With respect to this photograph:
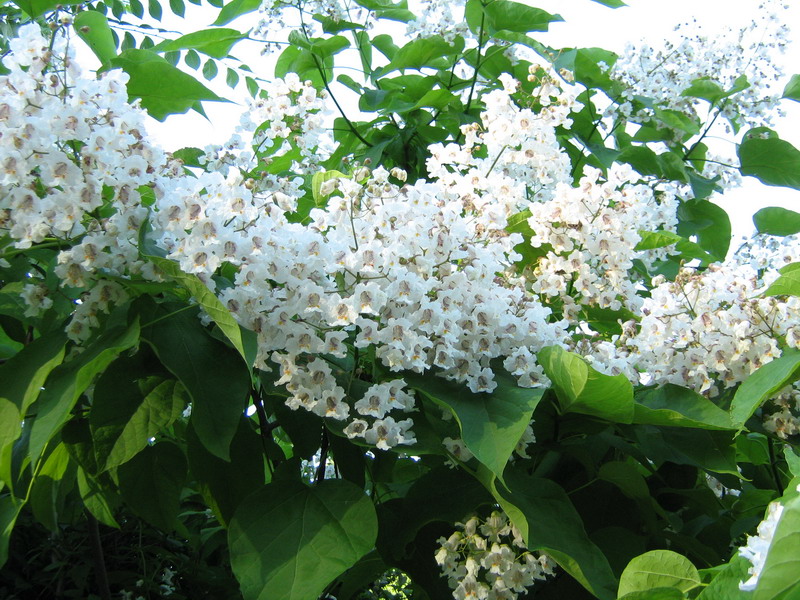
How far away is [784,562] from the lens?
0.58 meters

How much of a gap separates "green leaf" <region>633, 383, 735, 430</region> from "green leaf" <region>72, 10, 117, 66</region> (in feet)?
3.45

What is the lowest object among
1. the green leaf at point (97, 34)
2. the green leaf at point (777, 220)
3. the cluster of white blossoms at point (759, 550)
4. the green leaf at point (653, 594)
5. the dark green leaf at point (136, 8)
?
the green leaf at point (653, 594)

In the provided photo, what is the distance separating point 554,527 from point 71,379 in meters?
0.67

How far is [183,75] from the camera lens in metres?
1.33

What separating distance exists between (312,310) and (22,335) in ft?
2.06

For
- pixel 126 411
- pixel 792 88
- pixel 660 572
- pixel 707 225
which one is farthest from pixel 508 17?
pixel 660 572

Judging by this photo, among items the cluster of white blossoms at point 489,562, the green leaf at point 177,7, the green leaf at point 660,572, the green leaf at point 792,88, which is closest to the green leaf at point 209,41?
the green leaf at point 177,7

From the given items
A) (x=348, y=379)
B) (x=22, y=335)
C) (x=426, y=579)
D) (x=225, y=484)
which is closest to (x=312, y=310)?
(x=348, y=379)

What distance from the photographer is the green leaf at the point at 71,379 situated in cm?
95

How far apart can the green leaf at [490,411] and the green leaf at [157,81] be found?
0.62 metres

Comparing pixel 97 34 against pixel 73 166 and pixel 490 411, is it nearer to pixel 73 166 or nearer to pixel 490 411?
pixel 73 166

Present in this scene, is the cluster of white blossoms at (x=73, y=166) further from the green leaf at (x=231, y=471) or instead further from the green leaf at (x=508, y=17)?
the green leaf at (x=508, y=17)

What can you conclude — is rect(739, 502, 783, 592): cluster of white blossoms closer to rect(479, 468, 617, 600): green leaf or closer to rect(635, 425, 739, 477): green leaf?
rect(479, 468, 617, 600): green leaf

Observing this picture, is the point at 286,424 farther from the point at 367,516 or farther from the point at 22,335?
the point at 22,335
